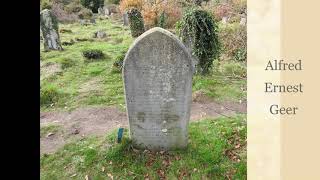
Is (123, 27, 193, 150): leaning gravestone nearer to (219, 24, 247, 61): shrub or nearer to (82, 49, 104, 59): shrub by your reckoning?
(219, 24, 247, 61): shrub

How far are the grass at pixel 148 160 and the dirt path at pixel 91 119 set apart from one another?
38cm

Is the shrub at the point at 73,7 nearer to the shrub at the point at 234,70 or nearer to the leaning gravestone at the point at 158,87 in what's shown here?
the shrub at the point at 234,70

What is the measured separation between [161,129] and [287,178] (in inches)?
73.5

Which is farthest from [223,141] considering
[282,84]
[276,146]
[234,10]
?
[234,10]

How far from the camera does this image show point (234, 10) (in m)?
15.0

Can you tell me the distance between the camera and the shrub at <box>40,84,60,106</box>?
9.50m

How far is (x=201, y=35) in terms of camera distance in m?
10.2

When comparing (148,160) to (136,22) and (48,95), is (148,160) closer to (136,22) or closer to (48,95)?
(48,95)

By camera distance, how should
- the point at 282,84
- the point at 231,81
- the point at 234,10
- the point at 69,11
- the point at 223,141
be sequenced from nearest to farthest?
the point at 282,84, the point at 223,141, the point at 231,81, the point at 234,10, the point at 69,11

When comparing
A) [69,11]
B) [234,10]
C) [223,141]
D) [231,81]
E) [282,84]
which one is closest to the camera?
[282,84]

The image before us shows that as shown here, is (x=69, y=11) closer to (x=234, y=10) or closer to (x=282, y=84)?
(x=234, y=10)

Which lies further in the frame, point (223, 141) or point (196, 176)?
point (223, 141)

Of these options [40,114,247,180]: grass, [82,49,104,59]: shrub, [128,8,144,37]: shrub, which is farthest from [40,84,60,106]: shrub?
[128,8,144,37]: shrub

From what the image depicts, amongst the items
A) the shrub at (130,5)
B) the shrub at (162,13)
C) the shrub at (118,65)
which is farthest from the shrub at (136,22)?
the shrub at (118,65)
